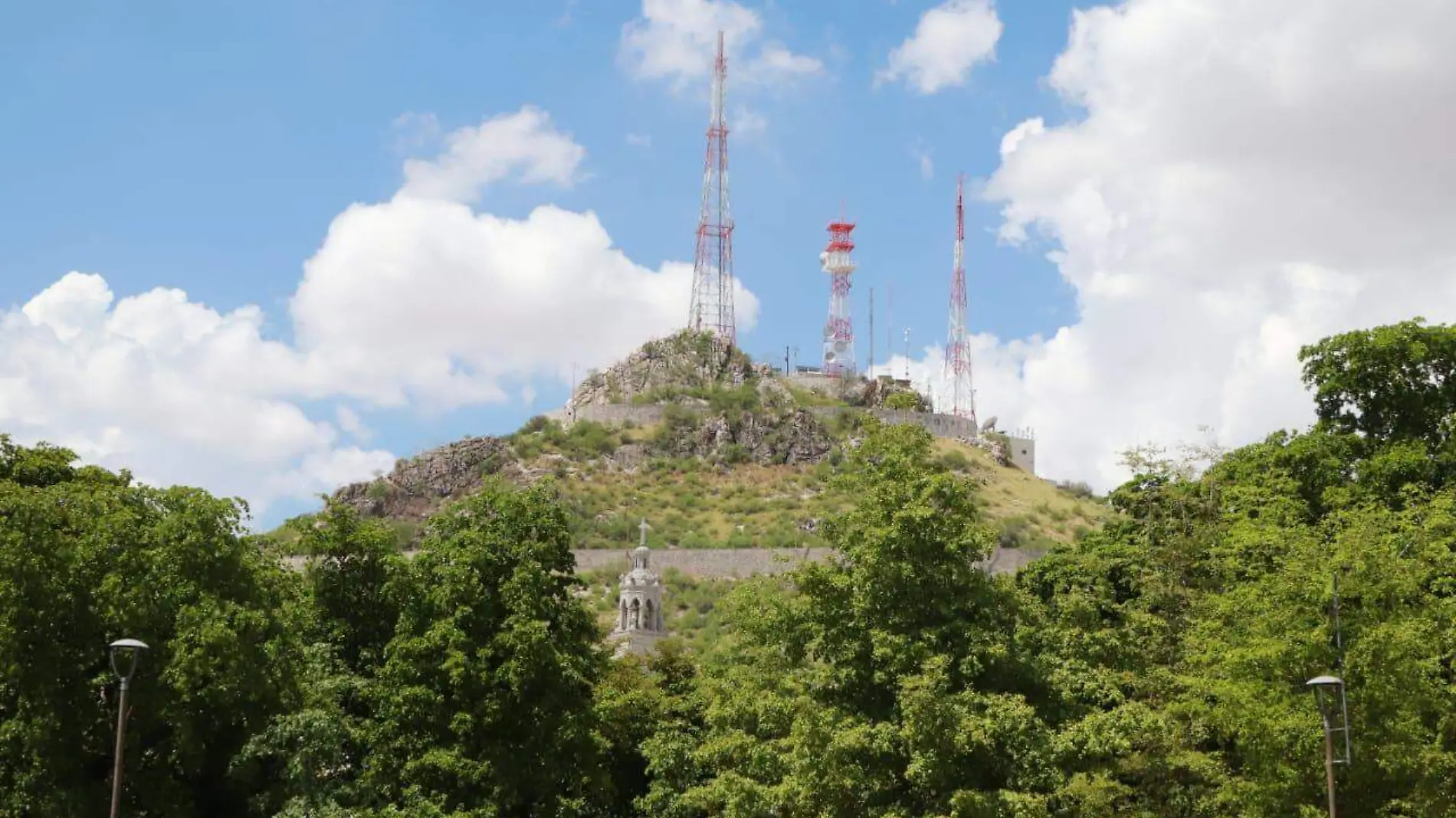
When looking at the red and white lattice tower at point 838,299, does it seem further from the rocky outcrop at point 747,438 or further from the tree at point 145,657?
the tree at point 145,657

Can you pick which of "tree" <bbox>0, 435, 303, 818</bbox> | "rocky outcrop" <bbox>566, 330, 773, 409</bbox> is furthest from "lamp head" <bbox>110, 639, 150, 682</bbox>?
"rocky outcrop" <bbox>566, 330, 773, 409</bbox>

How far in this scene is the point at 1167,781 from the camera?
3309 centimetres

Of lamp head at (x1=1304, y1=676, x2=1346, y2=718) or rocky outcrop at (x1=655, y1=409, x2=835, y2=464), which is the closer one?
lamp head at (x1=1304, y1=676, x2=1346, y2=718)

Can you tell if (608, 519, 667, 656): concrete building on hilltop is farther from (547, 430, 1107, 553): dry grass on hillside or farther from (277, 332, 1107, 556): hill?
(277, 332, 1107, 556): hill

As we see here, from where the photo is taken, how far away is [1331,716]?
1155 inches

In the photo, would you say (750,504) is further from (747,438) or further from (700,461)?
(747,438)

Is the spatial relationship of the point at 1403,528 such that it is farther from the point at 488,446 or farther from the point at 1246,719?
the point at 488,446

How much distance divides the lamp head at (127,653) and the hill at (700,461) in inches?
A: 2322

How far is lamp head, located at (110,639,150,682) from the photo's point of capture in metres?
25.1

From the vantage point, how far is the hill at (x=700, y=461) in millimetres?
92625

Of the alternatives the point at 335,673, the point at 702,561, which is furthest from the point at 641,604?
the point at 702,561

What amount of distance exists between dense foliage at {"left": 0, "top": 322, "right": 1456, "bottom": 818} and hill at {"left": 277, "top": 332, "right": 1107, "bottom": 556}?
52.8m

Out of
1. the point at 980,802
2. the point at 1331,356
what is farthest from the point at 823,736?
the point at 1331,356

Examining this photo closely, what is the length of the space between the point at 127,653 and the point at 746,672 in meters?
12.5
